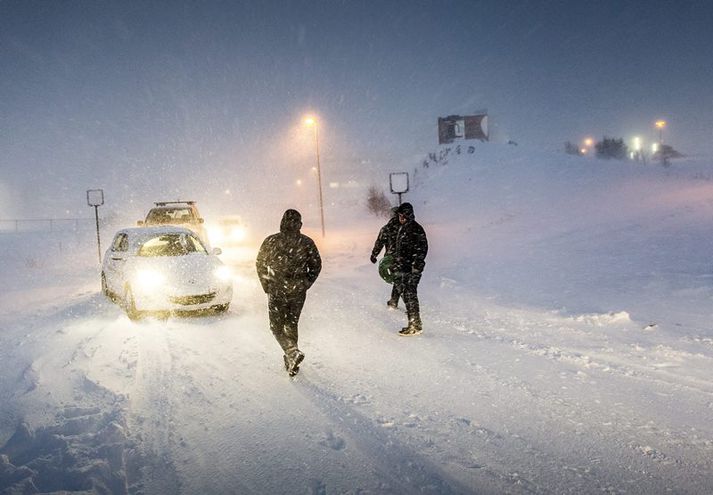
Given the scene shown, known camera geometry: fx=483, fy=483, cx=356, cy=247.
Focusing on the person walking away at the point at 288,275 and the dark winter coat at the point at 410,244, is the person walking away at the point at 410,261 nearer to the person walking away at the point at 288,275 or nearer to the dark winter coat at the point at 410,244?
the dark winter coat at the point at 410,244

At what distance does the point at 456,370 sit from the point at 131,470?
3545 millimetres

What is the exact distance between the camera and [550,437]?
397 centimetres

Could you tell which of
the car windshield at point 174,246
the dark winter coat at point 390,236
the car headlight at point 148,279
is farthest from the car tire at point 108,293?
the dark winter coat at point 390,236

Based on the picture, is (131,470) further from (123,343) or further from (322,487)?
(123,343)

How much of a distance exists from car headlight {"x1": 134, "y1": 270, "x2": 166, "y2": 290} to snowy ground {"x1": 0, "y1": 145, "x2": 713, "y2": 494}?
69 cm

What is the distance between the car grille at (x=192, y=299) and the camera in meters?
8.25

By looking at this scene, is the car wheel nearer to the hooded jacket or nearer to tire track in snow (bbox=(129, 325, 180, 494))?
tire track in snow (bbox=(129, 325, 180, 494))

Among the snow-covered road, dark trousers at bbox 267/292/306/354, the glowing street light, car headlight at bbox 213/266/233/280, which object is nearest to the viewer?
the snow-covered road

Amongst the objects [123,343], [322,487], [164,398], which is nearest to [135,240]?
[123,343]

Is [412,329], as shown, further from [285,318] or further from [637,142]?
[637,142]

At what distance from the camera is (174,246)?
9.75 metres

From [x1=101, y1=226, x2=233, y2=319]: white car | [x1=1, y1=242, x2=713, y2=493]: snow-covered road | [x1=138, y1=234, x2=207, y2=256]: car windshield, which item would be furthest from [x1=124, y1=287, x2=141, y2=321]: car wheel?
[x1=138, y1=234, x2=207, y2=256]: car windshield

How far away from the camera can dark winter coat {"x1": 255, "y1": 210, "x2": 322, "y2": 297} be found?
5547 millimetres

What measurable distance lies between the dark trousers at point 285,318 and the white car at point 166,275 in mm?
3200
